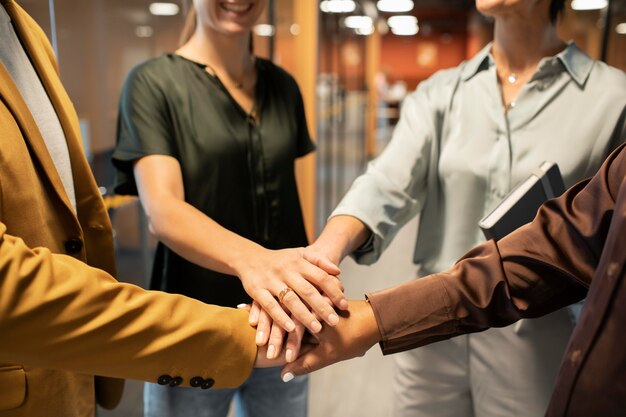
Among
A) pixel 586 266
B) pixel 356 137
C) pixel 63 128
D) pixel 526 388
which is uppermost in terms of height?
pixel 63 128

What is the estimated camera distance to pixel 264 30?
3979 millimetres

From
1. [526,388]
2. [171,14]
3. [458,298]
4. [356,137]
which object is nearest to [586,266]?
[458,298]

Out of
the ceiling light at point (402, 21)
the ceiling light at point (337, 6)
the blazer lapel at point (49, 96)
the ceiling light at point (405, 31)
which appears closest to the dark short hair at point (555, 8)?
the blazer lapel at point (49, 96)

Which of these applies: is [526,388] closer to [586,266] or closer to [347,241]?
[586,266]

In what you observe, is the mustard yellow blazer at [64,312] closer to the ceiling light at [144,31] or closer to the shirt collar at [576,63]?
the shirt collar at [576,63]

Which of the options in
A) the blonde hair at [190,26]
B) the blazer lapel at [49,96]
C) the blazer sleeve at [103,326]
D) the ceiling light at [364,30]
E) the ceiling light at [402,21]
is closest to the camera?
the blazer sleeve at [103,326]

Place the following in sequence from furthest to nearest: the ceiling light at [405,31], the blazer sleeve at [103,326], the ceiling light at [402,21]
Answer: the ceiling light at [405,31] → the ceiling light at [402,21] → the blazer sleeve at [103,326]

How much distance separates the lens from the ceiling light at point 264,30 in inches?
150

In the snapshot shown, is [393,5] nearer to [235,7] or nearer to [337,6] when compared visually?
[337,6]

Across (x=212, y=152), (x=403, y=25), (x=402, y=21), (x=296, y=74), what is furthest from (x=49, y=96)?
(x=403, y=25)

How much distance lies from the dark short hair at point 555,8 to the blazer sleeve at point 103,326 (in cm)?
103

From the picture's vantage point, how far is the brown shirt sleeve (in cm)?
114

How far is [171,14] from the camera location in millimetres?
2490

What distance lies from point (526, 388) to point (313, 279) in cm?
57
